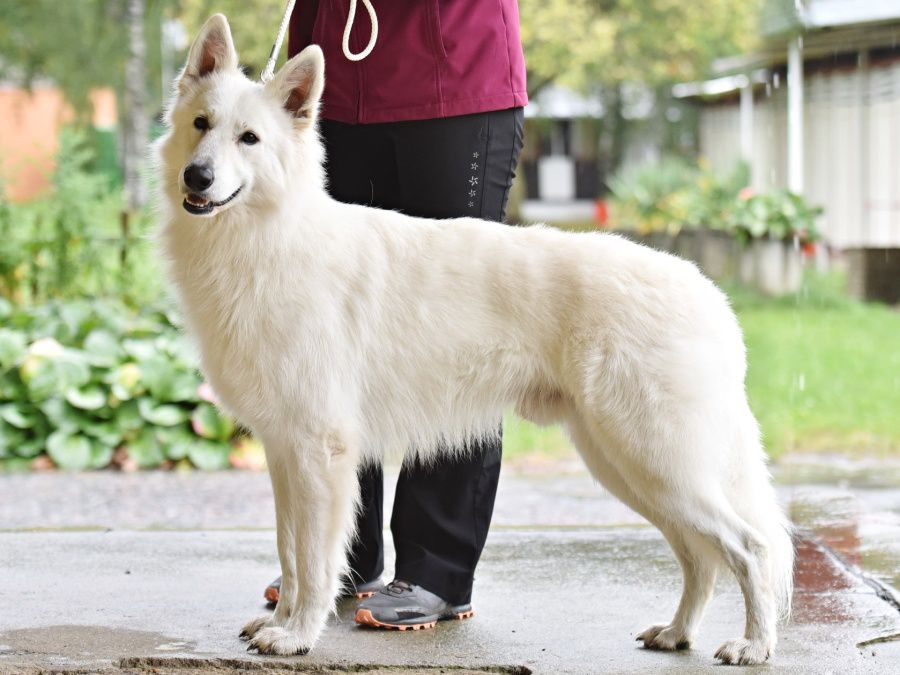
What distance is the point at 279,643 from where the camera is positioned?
9.76 feet

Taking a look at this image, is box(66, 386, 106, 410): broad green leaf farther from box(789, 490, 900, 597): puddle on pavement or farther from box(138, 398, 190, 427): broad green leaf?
box(789, 490, 900, 597): puddle on pavement

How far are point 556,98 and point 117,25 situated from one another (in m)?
16.6

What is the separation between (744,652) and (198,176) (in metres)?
1.81

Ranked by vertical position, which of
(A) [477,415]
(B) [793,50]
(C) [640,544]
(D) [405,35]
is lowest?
(C) [640,544]

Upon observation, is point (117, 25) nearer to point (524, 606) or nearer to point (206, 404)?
point (206, 404)

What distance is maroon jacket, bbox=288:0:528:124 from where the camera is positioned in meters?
3.28

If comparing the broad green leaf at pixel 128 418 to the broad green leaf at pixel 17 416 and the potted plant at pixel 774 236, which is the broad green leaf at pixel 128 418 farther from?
the potted plant at pixel 774 236

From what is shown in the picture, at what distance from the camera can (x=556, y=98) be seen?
1325 inches

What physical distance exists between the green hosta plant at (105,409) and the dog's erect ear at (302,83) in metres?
3.31

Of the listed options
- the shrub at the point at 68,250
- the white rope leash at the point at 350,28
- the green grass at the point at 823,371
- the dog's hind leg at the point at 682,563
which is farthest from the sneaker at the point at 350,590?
the shrub at the point at 68,250

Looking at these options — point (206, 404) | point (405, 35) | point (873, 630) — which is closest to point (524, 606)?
point (873, 630)

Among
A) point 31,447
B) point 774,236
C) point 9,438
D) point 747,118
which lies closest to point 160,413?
point 31,447

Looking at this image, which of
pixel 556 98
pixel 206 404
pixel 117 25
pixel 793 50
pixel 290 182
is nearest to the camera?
pixel 290 182

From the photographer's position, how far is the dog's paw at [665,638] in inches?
120
